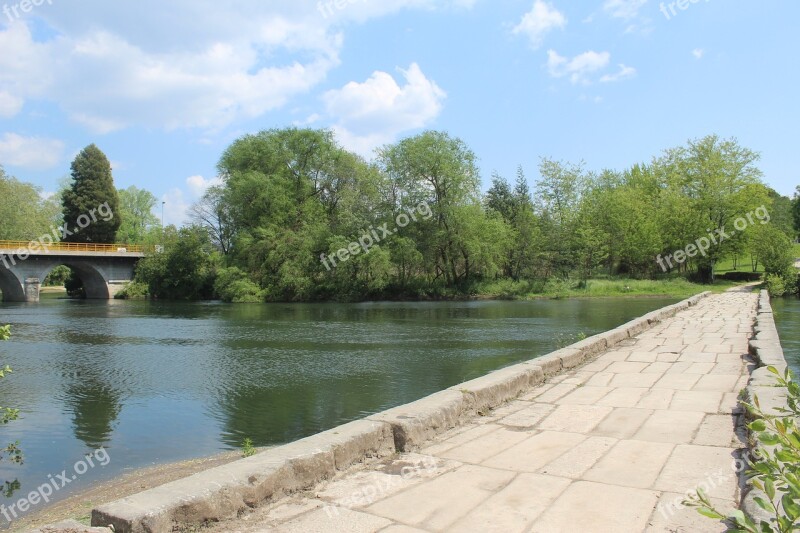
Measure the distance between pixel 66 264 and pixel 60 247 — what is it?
1.82 metres

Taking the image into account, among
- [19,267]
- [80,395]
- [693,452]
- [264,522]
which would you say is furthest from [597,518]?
[19,267]

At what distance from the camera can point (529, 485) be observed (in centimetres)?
368

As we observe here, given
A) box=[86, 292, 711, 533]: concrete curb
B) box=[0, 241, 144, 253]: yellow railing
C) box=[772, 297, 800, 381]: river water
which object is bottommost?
box=[772, 297, 800, 381]: river water

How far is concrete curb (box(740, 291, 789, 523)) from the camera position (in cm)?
293

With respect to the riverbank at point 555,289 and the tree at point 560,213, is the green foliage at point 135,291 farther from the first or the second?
the tree at point 560,213

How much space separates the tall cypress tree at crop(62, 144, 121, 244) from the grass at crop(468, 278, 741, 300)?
136 ft

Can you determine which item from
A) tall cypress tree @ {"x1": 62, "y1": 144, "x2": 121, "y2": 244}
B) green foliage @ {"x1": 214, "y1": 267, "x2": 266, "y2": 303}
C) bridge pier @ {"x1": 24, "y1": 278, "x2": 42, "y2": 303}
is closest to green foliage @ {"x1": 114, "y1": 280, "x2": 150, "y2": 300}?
bridge pier @ {"x1": 24, "y1": 278, "x2": 42, "y2": 303}

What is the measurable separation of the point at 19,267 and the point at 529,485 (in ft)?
184

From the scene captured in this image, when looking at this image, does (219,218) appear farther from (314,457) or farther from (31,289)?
(314,457)

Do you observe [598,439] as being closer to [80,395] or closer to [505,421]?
[505,421]

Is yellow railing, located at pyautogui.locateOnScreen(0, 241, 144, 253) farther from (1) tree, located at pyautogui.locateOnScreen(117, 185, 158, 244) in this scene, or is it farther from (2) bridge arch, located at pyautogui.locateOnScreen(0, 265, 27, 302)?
(1) tree, located at pyautogui.locateOnScreen(117, 185, 158, 244)

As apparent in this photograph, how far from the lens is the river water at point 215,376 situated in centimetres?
838

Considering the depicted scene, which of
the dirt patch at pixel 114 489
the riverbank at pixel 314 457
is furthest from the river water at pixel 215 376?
the riverbank at pixel 314 457

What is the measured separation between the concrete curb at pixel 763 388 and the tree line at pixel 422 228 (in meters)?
30.7
